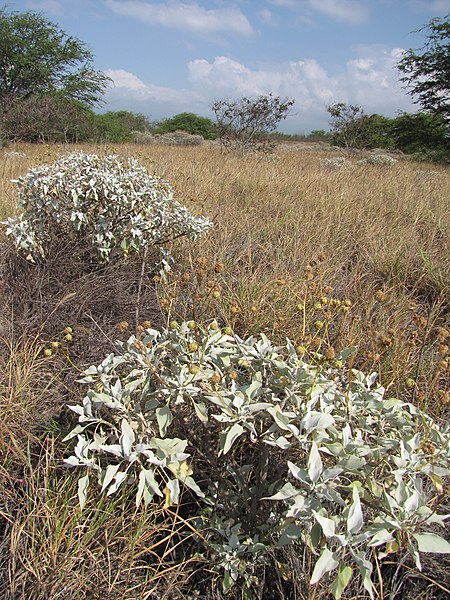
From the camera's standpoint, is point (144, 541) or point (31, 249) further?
point (31, 249)

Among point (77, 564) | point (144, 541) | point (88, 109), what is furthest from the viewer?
point (88, 109)

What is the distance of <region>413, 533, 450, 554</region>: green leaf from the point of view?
1.00m

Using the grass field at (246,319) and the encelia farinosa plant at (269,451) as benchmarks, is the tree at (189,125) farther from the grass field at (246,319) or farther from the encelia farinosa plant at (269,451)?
the encelia farinosa plant at (269,451)

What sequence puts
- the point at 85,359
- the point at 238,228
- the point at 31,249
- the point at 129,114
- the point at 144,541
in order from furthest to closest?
the point at 129,114 → the point at 238,228 → the point at 31,249 → the point at 85,359 → the point at 144,541

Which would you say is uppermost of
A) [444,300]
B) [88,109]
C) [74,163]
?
[88,109]

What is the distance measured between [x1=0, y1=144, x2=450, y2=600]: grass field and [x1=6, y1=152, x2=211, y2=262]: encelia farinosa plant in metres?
0.35

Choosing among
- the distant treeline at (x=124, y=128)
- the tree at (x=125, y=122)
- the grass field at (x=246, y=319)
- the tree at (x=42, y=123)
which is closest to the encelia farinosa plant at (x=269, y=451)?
the grass field at (x=246, y=319)

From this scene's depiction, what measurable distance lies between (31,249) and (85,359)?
91 centimetres

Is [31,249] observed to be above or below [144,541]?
above

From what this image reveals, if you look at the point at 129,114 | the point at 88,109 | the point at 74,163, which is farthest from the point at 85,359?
the point at 129,114

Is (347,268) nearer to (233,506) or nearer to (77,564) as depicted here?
(233,506)

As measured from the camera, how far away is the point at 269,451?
1518mm

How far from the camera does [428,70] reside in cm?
1384

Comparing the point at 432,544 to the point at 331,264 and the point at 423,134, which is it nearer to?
the point at 331,264
